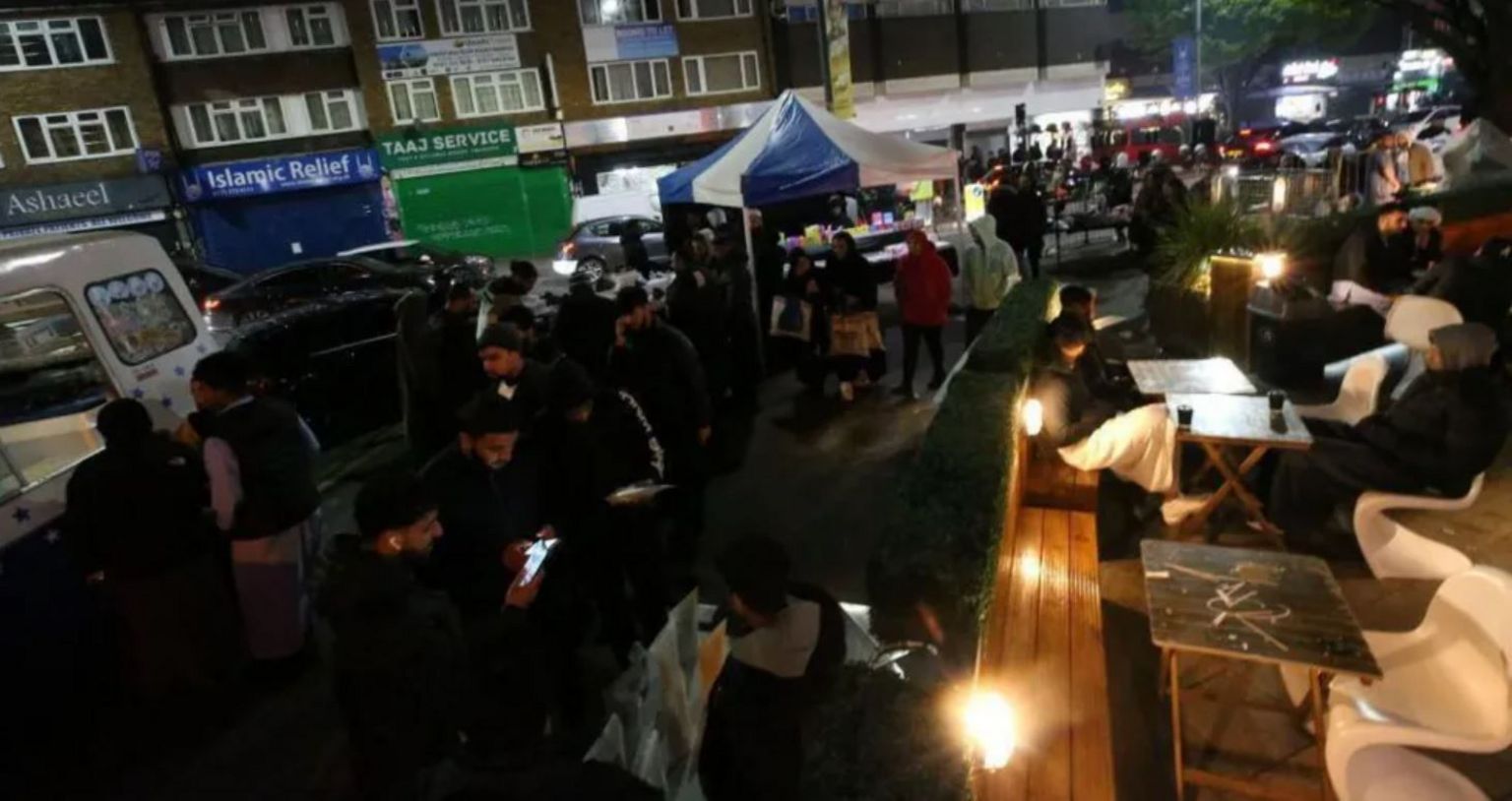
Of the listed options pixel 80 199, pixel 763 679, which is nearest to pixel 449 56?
pixel 80 199

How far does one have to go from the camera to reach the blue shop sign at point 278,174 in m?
24.2

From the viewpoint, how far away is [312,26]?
25.3 m

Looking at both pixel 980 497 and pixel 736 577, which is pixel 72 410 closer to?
pixel 736 577

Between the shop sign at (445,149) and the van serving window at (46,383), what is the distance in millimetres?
22902

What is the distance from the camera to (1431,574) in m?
4.43

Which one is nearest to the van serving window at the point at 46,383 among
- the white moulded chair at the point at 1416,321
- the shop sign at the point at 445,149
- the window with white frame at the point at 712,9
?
the white moulded chair at the point at 1416,321

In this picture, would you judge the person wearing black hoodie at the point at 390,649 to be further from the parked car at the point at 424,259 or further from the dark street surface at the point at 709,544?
the parked car at the point at 424,259

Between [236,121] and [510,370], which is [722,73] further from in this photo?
[510,370]

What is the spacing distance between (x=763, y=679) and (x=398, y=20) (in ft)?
94.9

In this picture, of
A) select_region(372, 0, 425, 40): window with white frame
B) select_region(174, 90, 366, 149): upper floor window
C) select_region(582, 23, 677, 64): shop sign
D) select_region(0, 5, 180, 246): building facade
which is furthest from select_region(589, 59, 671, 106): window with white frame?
select_region(0, 5, 180, 246): building facade

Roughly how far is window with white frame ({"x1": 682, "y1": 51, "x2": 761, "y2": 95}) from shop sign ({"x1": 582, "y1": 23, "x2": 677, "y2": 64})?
0.91 metres

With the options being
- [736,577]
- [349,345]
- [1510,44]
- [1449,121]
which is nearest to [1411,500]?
[736,577]

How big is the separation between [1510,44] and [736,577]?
19.8m

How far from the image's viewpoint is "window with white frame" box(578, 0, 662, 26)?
27.5m
